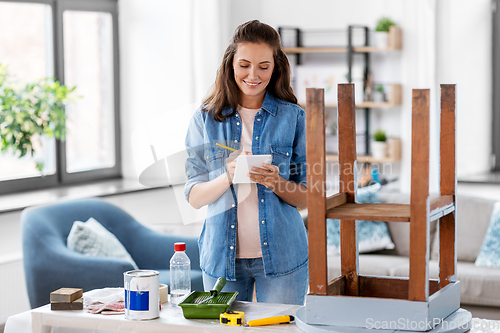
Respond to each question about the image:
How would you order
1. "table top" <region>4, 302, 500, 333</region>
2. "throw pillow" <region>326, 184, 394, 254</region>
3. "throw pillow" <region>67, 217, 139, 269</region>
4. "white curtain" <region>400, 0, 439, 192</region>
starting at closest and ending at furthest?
"table top" <region>4, 302, 500, 333</region>, "throw pillow" <region>67, 217, 139, 269</region>, "throw pillow" <region>326, 184, 394, 254</region>, "white curtain" <region>400, 0, 439, 192</region>

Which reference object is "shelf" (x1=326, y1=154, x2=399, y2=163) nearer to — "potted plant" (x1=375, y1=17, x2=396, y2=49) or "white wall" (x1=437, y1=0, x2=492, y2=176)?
"white wall" (x1=437, y1=0, x2=492, y2=176)

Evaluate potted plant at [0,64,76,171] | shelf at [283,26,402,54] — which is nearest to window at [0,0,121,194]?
potted plant at [0,64,76,171]

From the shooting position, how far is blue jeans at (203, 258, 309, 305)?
1687 millimetres

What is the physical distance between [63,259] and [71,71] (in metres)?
1.82

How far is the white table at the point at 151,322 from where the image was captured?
54.4 inches

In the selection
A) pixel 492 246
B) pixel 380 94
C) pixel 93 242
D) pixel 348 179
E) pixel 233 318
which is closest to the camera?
pixel 233 318

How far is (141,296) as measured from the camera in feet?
4.69

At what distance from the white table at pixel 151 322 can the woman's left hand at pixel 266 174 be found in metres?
0.31

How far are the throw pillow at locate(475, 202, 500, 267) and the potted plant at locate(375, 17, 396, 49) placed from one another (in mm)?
1644

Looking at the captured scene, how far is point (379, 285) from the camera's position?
1479 mm

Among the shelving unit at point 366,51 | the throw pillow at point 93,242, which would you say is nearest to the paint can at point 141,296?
the throw pillow at point 93,242

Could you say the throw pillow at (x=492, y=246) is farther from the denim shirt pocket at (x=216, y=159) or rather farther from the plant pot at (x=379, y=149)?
the denim shirt pocket at (x=216, y=159)

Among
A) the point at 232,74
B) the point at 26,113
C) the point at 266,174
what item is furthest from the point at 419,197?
the point at 26,113

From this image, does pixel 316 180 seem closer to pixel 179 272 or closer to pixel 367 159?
pixel 179 272
